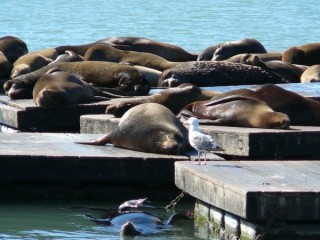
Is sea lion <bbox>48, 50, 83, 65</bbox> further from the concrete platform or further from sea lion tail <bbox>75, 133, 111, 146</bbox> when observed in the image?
the concrete platform

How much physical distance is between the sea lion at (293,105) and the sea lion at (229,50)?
→ 6.64 m

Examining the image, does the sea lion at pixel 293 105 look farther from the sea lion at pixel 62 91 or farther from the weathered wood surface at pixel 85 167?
the sea lion at pixel 62 91

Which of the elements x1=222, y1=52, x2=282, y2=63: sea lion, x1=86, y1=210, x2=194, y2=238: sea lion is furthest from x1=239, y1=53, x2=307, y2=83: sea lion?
x1=86, y1=210, x2=194, y2=238: sea lion

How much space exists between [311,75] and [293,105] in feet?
14.4

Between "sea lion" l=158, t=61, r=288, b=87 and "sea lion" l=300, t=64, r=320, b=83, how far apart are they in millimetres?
348

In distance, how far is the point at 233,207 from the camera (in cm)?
693

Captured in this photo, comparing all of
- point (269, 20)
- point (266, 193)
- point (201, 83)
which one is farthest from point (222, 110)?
point (269, 20)

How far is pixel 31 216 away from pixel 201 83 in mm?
5920

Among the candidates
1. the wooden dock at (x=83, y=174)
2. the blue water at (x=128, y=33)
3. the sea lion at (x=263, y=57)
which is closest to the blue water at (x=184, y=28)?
the blue water at (x=128, y=33)

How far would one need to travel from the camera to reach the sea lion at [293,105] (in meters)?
9.76

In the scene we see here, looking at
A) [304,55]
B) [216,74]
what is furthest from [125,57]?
[304,55]

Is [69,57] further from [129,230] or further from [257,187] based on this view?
[257,187]

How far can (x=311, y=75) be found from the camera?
46.3 ft

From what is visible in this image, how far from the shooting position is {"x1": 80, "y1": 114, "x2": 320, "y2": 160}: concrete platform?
8961 mm
